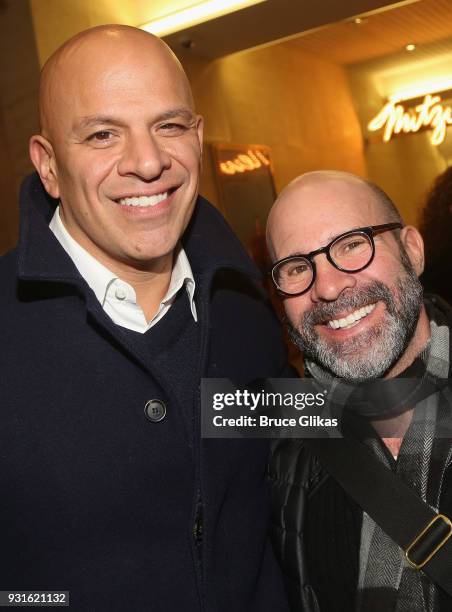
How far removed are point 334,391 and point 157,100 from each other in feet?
2.58

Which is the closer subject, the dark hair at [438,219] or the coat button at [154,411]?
the coat button at [154,411]

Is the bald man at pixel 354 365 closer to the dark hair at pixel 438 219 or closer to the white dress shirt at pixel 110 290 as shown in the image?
the white dress shirt at pixel 110 290

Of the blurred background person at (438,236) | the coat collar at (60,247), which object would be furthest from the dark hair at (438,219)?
the coat collar at (60,247)

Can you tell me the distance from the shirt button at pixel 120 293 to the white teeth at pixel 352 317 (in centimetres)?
48

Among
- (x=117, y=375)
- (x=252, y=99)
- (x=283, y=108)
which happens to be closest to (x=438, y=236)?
(x=117, y=375)

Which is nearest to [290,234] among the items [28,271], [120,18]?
[28,271]

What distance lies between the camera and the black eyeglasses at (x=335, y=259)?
1499mm

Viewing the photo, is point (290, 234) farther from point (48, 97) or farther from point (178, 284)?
point (48, 97)

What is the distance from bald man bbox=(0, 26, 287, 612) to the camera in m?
1.29

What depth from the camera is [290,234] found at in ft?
5.18

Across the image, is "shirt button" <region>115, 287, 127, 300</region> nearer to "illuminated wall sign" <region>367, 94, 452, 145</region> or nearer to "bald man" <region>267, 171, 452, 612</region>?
"bald man" <region>267, 171, 452, 612</region>

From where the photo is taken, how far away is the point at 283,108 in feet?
21.5

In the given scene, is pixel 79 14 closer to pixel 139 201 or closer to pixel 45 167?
pixel 45 167

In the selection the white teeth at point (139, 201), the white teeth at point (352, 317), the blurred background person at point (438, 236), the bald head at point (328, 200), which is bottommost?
the blurred background person at point (438, 236)
